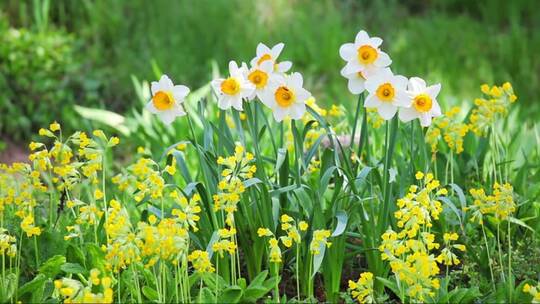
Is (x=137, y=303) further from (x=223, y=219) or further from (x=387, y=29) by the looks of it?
(x=387, y=29)

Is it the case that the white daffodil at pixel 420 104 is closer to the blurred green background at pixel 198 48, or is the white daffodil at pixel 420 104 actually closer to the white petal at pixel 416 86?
the white petal at pixel 416 86

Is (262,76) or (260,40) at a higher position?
(260,40)

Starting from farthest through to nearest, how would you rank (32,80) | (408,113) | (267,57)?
(32,80), (267,57), (408,113)

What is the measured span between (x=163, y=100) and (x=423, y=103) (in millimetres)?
810

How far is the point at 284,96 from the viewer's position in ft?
8.63

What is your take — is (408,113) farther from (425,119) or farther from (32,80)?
(32,80)

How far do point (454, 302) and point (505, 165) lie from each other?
3.78 ft

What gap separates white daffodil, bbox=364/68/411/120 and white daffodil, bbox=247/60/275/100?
302 mm

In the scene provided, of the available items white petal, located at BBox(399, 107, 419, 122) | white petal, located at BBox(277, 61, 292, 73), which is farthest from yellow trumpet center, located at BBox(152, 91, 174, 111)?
white petal, located at BBox(399, 107, 419, 122)

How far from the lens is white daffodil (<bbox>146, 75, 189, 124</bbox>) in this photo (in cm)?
263

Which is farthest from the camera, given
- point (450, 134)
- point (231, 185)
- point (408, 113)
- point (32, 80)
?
point (32, 80)

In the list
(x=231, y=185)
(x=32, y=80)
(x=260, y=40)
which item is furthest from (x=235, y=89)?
(x=260, y=40)

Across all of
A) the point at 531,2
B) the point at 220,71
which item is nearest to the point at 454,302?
the point at 220,71

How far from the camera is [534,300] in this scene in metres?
2.32
